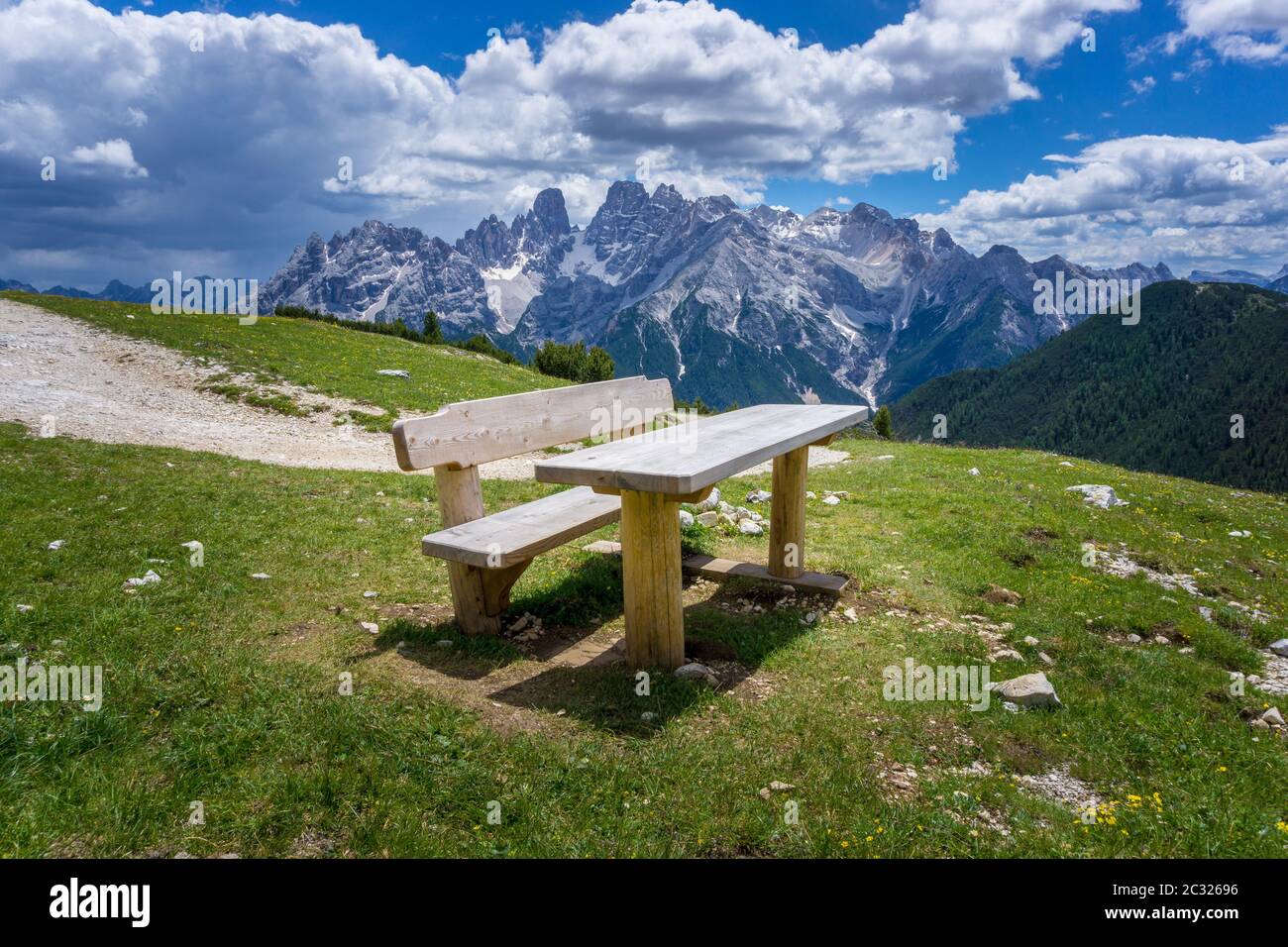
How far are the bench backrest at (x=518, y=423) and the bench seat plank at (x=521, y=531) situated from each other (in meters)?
0.60

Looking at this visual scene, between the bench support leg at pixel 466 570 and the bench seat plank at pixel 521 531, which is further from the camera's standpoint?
the bench support leg at pixel 466 570

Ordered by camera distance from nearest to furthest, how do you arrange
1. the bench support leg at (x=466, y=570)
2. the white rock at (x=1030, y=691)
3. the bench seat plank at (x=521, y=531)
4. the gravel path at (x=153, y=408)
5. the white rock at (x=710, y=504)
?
the white rock at (x=1030, y=691)
the bench seat plank at (x=521, y=531)
the bench support leg at (x=466, y=570)
the white rock at (x=710, y=504)
the gravel path at (x=153, y=408)

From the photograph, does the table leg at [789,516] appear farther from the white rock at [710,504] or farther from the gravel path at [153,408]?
the gravel path at [153,408]

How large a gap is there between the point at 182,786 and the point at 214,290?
18892mm

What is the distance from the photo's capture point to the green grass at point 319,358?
67.2ft

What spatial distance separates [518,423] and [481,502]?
2.96 feet

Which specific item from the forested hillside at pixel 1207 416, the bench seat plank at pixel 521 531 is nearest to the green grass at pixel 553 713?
the bench seat plank at pixel 521 531

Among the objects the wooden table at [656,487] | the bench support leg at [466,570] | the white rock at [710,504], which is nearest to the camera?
the wooden table at [656,487]

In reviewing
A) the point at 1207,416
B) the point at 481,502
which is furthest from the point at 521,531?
the point at 1207,416

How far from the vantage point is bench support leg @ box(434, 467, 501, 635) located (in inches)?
262

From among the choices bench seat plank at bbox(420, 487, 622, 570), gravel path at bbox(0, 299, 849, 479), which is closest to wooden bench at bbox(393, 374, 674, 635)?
bench seat plank at bbox(420, 487, 622, 570)

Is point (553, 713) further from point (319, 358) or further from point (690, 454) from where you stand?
point (319, 358)
